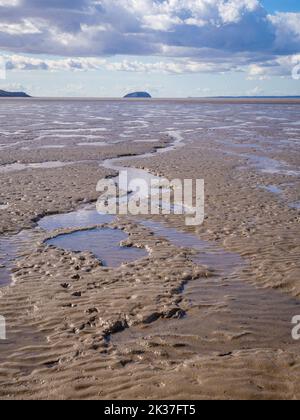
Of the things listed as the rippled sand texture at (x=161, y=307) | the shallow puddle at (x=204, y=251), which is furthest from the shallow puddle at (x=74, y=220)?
the shallow puddle at (x=204, y=251)

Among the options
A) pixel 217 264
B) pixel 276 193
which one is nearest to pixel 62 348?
pixel 217 264

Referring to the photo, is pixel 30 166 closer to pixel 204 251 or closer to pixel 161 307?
pixel 204 251

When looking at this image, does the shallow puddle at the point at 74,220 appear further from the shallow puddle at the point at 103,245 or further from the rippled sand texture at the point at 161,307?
the shallow puddle at the point at 103,245

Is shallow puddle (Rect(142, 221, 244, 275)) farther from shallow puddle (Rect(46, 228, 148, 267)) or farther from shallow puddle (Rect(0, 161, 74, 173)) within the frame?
shallow puddle (Rect(0, 161, 74, 173))

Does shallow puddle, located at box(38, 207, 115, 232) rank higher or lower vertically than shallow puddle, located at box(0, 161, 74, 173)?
lower

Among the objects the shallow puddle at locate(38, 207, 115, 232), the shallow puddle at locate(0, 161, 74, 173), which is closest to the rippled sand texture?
the shallow puddle at locate(38, 207, 115, 232)

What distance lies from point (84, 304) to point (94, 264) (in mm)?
1811

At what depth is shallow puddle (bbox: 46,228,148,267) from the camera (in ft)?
31.9

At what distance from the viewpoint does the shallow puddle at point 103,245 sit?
31.9 feet

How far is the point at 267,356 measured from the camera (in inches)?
237

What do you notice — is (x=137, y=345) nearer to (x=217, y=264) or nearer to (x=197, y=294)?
(x=197, y=294)

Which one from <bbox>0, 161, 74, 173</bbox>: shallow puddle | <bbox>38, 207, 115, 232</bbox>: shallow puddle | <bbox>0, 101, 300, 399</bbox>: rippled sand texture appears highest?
<bbox>0, 161, 74, 173</bbox>: shallow puddle

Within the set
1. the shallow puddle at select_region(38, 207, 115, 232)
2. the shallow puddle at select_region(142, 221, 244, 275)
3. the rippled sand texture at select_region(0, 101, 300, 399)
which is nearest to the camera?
the rippled sand texture at select_region(0, 101, 300, 399)
